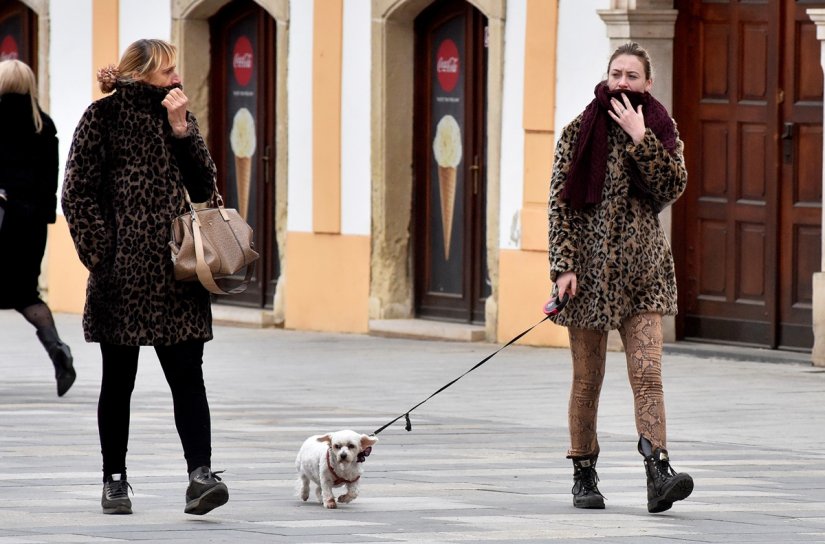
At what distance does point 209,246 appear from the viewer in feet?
24.4

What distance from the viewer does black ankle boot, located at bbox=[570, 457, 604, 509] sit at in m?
7.84

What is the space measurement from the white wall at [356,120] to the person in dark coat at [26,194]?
17.2ft

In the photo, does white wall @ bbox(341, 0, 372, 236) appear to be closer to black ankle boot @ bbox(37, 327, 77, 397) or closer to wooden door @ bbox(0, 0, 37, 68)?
wooden door @ bbox(0, 0, 37, 68)

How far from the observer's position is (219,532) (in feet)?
23.3

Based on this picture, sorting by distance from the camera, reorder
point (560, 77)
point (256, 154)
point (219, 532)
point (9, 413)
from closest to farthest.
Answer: point (219, 532) < point (9, 413) < point (560, 77) < point (256, 154)

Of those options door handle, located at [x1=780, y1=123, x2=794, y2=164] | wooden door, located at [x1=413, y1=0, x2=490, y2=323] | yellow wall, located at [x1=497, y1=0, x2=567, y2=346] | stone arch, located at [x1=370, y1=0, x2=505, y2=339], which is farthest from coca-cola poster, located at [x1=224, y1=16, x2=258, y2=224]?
door handle, located at [x1=780, y1=123, x2=794, y2=164]

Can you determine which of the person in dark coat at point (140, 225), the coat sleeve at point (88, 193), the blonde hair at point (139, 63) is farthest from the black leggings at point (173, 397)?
the blonde hair at point (139, 63)

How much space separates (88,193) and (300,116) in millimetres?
10359

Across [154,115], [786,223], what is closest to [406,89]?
[786,223]

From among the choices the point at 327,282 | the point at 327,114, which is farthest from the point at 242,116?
the point at 327,282

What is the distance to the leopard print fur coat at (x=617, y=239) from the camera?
776cm

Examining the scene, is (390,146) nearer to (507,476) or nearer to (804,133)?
(804,133)

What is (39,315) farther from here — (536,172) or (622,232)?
(622,232)

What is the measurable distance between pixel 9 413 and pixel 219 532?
4.42 meters
